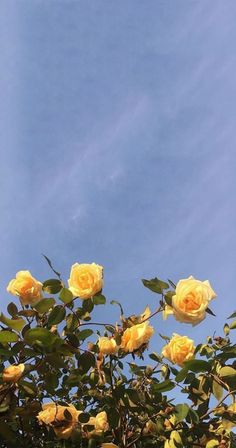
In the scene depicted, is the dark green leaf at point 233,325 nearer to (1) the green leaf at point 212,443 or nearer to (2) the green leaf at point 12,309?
(1) the green leaf at point 212,443

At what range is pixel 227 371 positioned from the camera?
7.07 ft

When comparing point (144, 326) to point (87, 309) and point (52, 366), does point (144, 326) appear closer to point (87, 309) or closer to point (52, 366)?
point (87, 309)

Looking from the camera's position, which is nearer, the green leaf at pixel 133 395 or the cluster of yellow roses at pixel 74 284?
the cluster of yellow roses at pixel 74 284

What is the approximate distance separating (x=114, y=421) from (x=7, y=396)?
0.54 meters

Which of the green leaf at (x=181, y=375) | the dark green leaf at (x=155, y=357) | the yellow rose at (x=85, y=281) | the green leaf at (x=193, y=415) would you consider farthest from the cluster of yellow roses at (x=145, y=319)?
the dark green leaf at (x=155, y=357)

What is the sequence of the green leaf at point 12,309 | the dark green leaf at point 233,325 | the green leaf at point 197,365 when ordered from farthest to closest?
1. the dark green leaf at point 233,325
2. the green leaf at point 12,309
3. the green leaf at point 197,365

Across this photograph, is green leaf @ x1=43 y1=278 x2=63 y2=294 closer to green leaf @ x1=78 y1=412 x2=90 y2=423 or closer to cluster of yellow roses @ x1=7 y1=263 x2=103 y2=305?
cluster of yellow roses @ x1=7 y1=263 x2=103 y2=305

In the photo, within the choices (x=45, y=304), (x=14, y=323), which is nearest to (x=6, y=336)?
(x=14, y=323)

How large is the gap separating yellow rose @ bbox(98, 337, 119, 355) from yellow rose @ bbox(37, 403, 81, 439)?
1.11 feet

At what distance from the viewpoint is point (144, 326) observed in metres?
2.26

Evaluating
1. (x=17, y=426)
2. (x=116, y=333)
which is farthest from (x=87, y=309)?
(x=17, y=426)

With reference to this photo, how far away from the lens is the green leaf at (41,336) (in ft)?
6.61

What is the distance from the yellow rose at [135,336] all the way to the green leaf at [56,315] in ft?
1.04

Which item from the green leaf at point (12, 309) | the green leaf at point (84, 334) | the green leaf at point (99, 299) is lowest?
the green leaf at point (84, 334)
